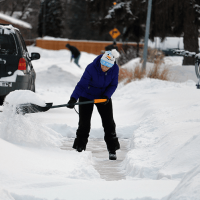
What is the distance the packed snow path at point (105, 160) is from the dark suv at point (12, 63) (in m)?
1.59

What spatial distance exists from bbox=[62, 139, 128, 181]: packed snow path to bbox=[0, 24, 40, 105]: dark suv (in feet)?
5.23

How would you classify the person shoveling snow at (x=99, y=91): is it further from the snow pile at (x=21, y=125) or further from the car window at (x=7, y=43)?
the car window at (x=7, y=43)

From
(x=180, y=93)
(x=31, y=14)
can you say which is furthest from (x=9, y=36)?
(x=31, y=14)

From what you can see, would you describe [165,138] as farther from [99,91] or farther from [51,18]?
[51,18]

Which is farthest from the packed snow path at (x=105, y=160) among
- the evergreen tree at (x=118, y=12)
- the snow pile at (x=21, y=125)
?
the evergreen tree at (x=118, y=12)

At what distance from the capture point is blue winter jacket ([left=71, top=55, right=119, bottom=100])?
4965mm

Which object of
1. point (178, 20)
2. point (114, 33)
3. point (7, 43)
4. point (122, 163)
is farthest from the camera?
point (114, 33)

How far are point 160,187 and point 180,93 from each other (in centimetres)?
652

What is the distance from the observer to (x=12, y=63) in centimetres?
716

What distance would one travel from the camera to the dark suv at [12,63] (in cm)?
710

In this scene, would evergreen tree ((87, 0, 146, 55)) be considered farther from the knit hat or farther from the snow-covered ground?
the knit hat

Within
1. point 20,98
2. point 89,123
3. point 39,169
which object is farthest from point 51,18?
point 39,169

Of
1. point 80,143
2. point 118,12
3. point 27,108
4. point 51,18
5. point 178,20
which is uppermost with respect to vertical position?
point 118,12

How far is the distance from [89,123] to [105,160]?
527 mm
